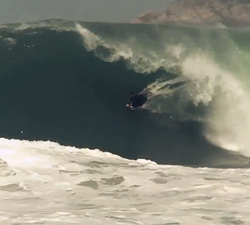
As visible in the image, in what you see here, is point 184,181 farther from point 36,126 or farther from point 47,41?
point 47,41

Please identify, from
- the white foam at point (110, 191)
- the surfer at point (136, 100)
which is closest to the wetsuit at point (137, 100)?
the surfer at point (136, 100)

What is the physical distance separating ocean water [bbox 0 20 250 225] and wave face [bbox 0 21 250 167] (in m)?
0.04

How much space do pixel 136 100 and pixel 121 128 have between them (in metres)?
1.54

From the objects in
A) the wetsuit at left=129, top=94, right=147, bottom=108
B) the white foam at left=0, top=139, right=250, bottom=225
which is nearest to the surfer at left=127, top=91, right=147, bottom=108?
the wetsuit at left=129, top=94, right=147, bottom=108

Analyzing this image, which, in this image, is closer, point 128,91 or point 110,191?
point 110,191

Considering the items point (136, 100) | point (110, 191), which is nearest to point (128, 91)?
point (136, 100)

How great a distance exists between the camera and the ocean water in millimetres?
6262

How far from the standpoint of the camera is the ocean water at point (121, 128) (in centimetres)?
626

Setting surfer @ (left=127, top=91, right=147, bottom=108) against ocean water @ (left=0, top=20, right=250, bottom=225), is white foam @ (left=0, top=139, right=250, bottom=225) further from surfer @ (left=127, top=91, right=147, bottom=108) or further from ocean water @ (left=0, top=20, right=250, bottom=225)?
surfer @ (left=127, top=91, right=147, bottom=108)


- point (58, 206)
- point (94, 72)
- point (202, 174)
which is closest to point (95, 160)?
point (202, 174)

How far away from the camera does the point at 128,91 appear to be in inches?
593

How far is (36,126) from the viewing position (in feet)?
45.8

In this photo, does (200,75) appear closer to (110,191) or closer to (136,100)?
(136,100)

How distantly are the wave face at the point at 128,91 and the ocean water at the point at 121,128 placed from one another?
1.4 inches
